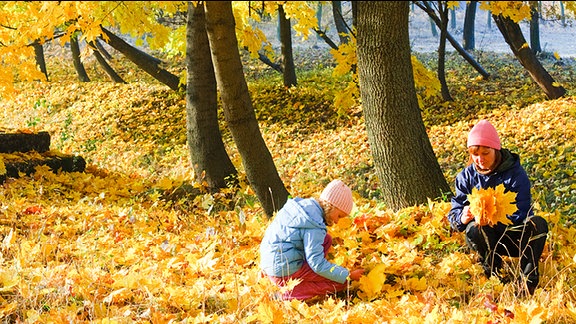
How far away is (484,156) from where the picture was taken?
3.92 meters

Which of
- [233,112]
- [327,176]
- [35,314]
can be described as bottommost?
[327,176]

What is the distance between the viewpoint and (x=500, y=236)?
3967mm

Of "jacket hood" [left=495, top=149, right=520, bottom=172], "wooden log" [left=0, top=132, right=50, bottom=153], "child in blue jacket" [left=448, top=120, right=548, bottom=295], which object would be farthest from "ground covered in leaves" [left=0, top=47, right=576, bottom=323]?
"wooden log" [left=0, top=132, right=50, bottom=153]

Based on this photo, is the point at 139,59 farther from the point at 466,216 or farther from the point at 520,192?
the point at 520,192

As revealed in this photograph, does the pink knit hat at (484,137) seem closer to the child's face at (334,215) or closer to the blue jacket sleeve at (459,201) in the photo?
the blue jacket sleeve at (459,201)

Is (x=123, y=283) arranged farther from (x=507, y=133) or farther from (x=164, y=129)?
(x=164, y=129)

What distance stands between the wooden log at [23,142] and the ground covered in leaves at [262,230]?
2.62 feet

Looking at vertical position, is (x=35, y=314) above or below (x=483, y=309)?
above

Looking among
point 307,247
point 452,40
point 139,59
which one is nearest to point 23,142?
point 139,59

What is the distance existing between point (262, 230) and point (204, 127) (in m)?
3.02

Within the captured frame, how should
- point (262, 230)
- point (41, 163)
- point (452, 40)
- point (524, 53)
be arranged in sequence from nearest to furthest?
point (262, 230) → point (41, 163) → point (524, 53) → point (452, 40)

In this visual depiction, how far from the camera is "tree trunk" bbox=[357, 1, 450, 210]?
17.3 ft

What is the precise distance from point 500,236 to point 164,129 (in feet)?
35.3

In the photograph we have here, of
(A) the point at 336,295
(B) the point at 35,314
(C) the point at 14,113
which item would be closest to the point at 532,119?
(A) the point at 336,295
